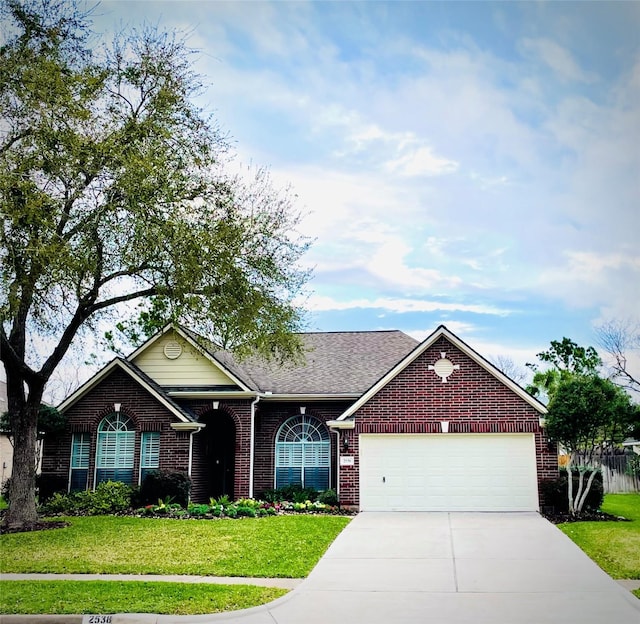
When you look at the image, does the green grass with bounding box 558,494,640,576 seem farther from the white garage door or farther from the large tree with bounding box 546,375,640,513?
the white garage door

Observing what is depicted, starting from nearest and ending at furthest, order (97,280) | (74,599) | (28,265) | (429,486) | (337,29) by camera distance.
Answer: (74,599)
(337,29)
(28,265)
(97,280)
(429,486)

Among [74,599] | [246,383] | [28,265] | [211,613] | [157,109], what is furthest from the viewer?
[246,383]

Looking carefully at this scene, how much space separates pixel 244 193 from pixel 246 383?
6105mm

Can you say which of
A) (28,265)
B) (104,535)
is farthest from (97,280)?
(104,535)

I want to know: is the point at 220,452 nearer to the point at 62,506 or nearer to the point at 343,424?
the point at 62,506

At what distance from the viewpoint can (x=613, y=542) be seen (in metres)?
13.4

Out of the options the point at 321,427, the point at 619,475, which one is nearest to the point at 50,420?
the point at 321,427

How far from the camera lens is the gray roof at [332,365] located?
70.2 ft

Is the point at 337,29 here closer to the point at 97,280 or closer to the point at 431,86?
the point at 431,86

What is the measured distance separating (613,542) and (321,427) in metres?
9.65

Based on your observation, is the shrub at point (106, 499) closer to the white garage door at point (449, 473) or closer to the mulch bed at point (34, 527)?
the mulch bed at point (34, 527)

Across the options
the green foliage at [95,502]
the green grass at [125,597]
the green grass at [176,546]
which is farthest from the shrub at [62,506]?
the green grass at [125,597]

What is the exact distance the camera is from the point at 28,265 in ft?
46.8

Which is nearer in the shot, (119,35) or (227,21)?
(227,21)
